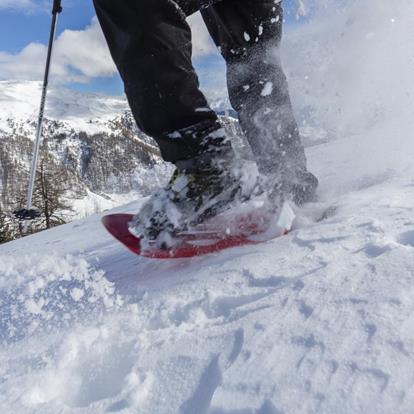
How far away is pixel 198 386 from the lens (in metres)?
0.67

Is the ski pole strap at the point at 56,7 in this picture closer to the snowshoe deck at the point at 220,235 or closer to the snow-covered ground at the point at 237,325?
the snow-covered ground at the point at 237,325

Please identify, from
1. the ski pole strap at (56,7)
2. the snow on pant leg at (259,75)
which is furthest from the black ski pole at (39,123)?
the snow on pant leg at (259,75)

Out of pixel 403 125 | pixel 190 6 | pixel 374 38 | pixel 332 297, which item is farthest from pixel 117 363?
pixel 374 38

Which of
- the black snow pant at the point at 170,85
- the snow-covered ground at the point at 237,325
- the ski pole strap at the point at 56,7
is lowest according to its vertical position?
the snow-covered ground at the point at 237,325

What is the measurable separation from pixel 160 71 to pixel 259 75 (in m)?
0.66

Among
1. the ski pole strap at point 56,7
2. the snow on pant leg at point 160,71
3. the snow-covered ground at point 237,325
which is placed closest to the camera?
the snow-covered ground at point 237,325

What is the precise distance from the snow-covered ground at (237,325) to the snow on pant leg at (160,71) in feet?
1.48

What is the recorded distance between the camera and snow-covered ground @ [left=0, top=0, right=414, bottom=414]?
602 millimetres

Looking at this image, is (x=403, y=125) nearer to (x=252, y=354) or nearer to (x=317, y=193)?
(x=317, y=193)

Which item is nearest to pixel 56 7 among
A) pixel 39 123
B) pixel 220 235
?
pixel 39 123

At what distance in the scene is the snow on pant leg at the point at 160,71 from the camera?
125cm

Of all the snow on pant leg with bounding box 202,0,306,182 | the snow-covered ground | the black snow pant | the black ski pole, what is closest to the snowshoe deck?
the snow-covered ground

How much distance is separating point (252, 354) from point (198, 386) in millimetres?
112

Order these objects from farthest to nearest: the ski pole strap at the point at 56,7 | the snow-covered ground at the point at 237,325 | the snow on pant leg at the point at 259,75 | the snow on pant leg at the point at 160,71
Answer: the ski pole strap at the point at 56,7, the snow on pant leg at the point at 259,75, the snow on pant leg at the point at 160,71, the snow-covered ground at the point at 237,325
